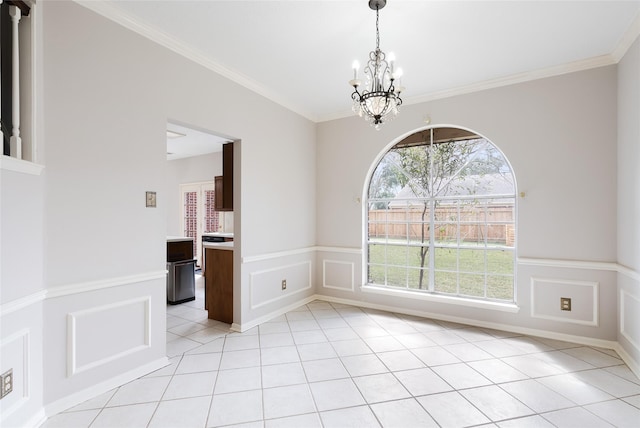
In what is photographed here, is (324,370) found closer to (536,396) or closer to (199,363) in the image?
(199,363)

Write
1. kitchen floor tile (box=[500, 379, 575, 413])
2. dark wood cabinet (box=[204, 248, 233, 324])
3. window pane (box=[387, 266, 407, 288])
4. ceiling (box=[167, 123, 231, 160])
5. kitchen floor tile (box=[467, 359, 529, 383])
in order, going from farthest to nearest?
ceiling (box=[167, 123, 231, 160]) < window pane (box=[387, 266, 407, 288]) < dark wood cabinet (box=[204, 248, 233, 324]) < kitchen floor tile (box=[467, 359, 529, 383]) < kitchen floor tile (box=[500, 379, 575, 413])

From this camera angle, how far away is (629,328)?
2672mm

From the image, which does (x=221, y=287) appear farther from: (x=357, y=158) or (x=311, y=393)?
(x=357, y=158)

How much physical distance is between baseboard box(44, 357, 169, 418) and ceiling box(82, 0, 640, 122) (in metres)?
2.78

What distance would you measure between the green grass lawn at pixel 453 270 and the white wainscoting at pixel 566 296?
29cm

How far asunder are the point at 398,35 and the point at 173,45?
6.66 ft

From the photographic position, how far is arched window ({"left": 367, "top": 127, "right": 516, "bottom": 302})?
141 inches

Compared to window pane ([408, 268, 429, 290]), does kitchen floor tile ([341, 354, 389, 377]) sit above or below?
below

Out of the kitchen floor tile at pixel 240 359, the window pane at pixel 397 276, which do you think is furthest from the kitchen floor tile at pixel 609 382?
the kitchen floor tile at pixel 240 359

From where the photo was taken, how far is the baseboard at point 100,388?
1952 millimetres

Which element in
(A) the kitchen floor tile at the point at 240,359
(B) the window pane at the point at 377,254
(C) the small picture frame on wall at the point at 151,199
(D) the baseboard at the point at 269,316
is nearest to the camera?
(C) the small picture frame on wall at the point at 151,199

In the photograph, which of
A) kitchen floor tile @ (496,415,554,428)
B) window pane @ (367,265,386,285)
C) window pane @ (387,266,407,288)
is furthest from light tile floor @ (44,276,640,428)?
window pane @ (367,265,386,285)

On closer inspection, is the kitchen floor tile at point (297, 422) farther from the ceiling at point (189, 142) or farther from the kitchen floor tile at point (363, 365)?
the ceiling at point (189, 142)

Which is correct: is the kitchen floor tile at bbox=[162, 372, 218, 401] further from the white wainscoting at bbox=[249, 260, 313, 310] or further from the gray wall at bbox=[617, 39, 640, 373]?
the gray wall at bbox=[617, 39, 640, 373]
